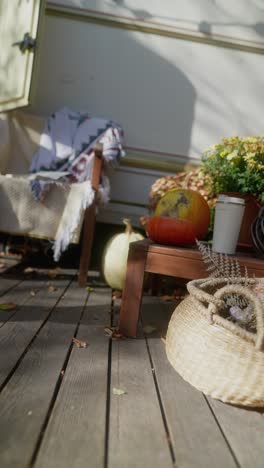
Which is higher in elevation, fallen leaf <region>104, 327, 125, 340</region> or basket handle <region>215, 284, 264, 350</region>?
basket handle <region>215, 284, 264, 350</region>

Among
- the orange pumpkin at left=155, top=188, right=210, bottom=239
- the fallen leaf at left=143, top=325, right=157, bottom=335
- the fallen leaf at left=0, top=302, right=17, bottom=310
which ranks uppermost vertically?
the orange pumpkin at left=155, top=188, right=210, bottom=239

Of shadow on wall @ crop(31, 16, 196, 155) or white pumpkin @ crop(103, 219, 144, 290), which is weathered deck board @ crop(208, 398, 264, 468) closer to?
white pumpkin @ crop(103, 219, 144, 290)

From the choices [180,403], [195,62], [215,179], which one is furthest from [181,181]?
[180,403]

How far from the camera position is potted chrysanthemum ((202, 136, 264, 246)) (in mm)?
2016

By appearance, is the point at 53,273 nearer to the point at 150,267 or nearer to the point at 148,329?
the point at 148,329

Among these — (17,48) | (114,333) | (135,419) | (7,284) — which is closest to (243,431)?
(135,419)

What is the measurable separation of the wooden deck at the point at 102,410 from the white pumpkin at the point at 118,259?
2.29ft

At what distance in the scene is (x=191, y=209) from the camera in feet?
7.22

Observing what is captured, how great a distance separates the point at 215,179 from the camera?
2.17m

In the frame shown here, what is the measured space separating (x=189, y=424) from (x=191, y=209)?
1252mm

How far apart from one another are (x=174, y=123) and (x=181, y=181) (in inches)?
28.3

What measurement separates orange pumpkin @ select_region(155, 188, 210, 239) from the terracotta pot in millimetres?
209

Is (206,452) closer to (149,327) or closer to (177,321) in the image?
(177,321)

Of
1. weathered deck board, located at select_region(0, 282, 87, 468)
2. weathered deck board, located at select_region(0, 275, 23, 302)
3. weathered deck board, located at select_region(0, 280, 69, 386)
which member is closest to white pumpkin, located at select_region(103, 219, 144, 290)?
weathered deck board, located at select_region(0, 280, 69, 386)
